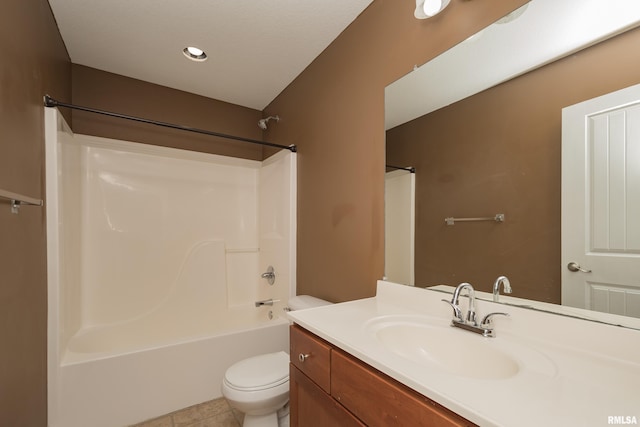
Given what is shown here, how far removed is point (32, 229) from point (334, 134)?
1694 millimetres

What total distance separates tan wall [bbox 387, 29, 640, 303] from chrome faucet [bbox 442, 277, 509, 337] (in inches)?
4.3

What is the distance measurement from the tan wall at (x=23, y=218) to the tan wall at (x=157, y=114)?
0.63m

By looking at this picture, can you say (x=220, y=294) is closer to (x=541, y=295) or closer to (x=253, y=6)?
(x=253, y=6)

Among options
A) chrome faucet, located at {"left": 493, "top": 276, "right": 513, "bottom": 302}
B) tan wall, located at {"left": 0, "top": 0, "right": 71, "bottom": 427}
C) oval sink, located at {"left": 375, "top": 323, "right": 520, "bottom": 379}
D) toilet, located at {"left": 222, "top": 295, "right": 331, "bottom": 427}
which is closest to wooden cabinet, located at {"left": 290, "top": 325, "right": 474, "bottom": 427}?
oval sink, located at {"left": 375, "top": 323, "right": 520, "bottom": 379}

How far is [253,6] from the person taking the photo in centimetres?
156

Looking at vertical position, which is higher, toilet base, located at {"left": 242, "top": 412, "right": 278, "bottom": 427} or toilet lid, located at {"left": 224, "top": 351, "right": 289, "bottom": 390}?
toilet lid, located at {"left": 224, "top": 351, "right": 289, "bottom": 390}

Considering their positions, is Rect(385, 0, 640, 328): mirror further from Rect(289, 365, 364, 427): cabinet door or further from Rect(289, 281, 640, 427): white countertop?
Rect(289, 365, 364, 427): cabinet door

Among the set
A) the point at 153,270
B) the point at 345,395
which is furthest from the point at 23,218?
the point at 345,395

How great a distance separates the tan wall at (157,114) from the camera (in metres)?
2.20

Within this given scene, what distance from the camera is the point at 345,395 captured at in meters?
0.85

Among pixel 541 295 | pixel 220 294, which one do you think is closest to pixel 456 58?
pixel 541 295

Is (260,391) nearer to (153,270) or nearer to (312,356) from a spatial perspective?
(312,356)

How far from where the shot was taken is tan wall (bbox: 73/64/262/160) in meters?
2.20

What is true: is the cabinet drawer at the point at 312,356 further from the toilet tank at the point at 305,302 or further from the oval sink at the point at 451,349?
the toilet tank at the point at 305,302
